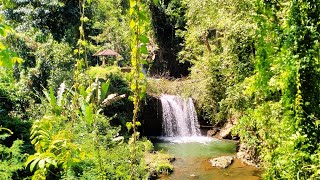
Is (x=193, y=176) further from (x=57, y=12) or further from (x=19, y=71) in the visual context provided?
(x=57, y=12)

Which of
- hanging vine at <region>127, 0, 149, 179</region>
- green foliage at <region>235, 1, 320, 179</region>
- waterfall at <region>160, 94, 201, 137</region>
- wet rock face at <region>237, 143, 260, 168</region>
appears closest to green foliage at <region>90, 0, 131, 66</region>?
waterfall at <region>160, 94, 201, 137</region>

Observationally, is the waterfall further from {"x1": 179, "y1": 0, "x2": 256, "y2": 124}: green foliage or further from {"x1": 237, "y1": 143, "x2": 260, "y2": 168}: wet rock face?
{"x1": 237, "y1": 143, "x2": 260, "y2": 168}: wet rock face

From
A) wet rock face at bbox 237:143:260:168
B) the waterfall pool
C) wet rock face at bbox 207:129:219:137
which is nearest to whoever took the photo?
the waterfall pool

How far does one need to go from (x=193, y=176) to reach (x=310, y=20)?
23.5 ft

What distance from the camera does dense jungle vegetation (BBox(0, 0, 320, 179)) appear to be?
1523 millimetres

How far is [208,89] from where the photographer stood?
38.9 feet

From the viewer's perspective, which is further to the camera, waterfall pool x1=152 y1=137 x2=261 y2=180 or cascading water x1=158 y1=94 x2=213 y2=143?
cascading water x1=158 y1=94 x2=213 y2=143

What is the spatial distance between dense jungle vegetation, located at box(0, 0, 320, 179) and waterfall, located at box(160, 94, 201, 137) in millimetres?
507

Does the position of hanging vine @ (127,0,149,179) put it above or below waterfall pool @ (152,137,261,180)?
above

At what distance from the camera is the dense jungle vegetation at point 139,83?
152cm

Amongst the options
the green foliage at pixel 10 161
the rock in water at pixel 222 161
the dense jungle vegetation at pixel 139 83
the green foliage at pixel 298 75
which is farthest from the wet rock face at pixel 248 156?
the green foliage at pixel 10 161

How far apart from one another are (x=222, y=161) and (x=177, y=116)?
17.9ft

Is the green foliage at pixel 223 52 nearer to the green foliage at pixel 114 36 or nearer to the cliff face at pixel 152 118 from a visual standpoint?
the cliff face at pixel 152 118

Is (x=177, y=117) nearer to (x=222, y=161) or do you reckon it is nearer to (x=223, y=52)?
(x=222, y=161)
